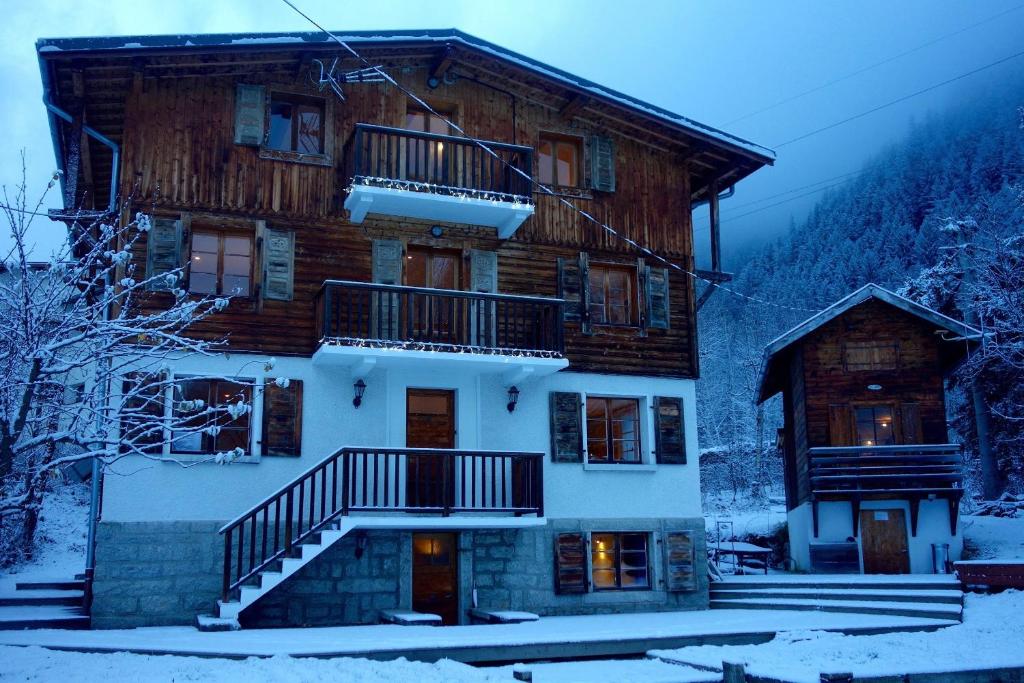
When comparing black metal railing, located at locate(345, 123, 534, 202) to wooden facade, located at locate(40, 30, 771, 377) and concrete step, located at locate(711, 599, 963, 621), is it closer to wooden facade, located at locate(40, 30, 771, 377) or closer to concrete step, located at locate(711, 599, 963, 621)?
wooden facade, located at locate(40, 30, 771, 377)

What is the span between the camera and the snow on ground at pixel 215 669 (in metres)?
10.2

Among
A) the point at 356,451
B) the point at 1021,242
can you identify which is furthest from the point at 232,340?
the point at 1021,242

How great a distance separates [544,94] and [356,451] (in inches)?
320

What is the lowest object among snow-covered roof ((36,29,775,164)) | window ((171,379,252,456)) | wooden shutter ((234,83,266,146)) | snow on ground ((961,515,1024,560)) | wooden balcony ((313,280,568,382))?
snow on ground ((961,515,1024,560))

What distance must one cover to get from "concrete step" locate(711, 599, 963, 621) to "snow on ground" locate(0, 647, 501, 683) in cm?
789

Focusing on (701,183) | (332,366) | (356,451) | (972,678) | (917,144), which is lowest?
(972,678)

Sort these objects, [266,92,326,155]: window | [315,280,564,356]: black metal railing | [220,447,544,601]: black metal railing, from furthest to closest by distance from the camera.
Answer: [266,92,326,155]: window, [315,280,564,356]: black metal railing, [220,447,544,601]: black metal railing

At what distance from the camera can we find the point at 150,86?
16969 mm

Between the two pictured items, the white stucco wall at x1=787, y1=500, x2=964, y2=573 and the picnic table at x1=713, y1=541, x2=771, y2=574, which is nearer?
the white stucco wall at x1=787, y1=500, x2=964, y2=573

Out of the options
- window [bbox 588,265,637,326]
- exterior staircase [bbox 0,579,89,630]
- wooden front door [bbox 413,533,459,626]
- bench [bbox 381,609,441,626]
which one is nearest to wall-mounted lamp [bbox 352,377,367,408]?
wooden front door [bbox 413,533,459,626]

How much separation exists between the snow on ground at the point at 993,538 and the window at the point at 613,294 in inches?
379

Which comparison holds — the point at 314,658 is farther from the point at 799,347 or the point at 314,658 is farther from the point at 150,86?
the point at 799,347

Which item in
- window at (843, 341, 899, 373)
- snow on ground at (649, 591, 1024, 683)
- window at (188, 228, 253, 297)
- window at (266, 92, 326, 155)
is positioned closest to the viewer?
snow on ground at (649, 591, 1024, 683)

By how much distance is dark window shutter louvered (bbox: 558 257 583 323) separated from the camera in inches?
746
